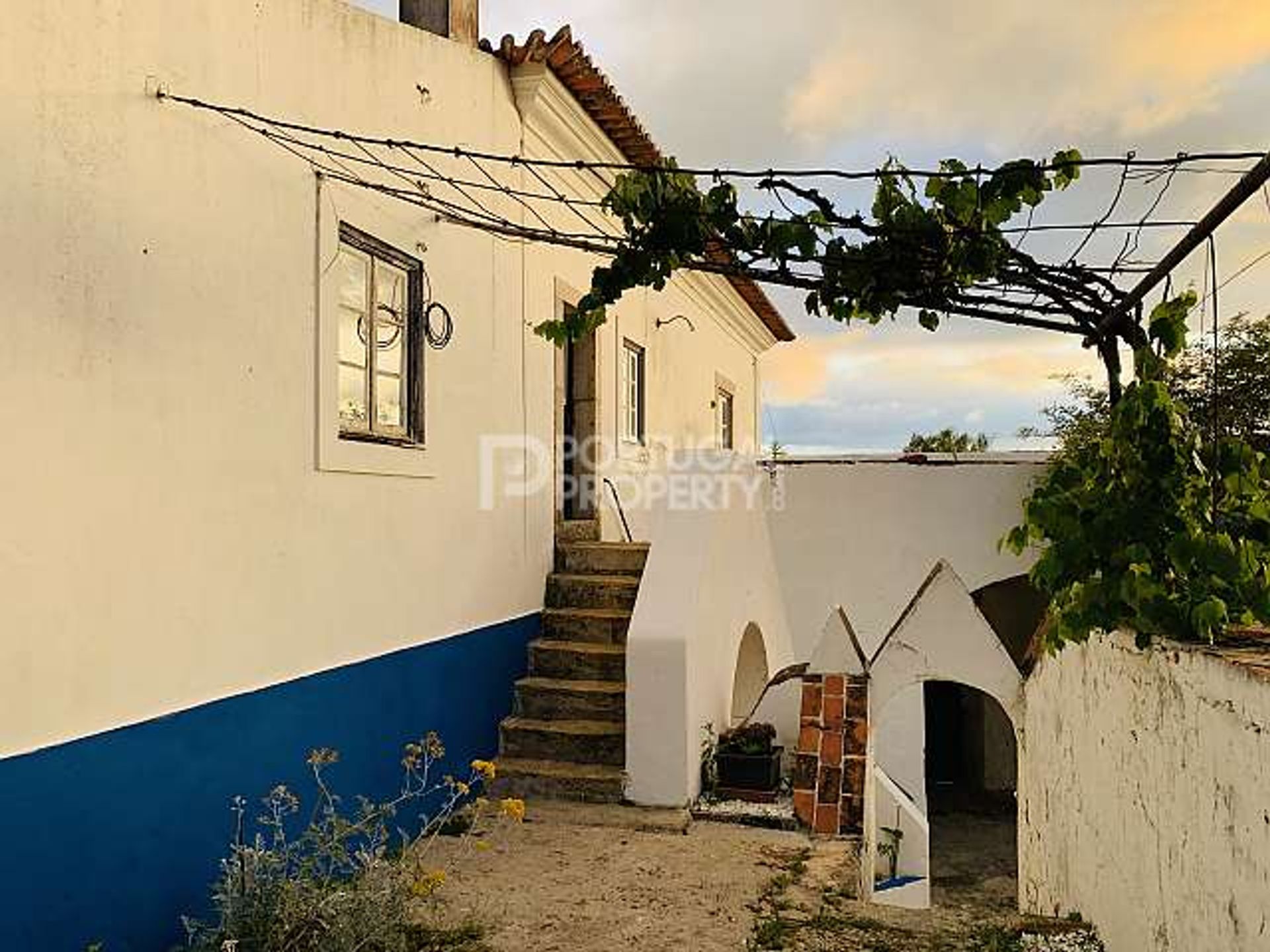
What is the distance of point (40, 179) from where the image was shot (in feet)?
11.4

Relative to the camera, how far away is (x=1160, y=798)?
11.8 feet

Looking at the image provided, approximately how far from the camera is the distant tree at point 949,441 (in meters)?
21.2

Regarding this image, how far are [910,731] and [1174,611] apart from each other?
274 inches

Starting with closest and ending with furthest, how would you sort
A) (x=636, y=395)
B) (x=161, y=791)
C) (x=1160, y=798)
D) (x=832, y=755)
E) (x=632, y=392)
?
(x=1160, y=798) → (x=161, y=791) → (x=832, y=755) → (x=632, y=392) → (x=636, y=395)

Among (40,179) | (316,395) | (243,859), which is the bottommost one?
(243,859)

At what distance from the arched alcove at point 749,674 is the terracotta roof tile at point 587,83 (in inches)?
146

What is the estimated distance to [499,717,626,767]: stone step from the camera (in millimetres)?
6809

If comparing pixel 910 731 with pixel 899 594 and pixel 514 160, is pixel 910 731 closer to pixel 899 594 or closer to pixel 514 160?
pixel 899 594

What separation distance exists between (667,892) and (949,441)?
18.8 m

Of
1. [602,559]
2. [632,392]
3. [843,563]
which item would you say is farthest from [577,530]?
[843,563]

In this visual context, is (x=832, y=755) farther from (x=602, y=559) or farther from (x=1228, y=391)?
(x=1228, y=391)

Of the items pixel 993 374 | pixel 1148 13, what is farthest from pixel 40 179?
pixel 993 374

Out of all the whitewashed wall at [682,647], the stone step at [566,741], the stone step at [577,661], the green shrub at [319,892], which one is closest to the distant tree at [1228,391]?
the whitewashed wall at [682,647]

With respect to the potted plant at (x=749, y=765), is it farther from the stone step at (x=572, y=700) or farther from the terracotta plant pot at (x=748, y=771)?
the stone step at (x=572, y=700)
